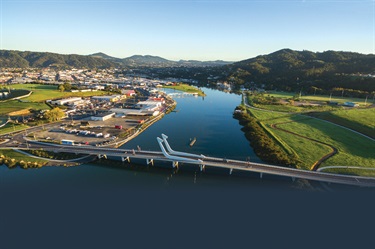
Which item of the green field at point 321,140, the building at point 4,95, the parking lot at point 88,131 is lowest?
the parking lot at point 88,131

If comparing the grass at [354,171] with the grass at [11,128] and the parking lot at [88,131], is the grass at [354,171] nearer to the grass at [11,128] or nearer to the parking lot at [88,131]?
the parking lot at [88,131]

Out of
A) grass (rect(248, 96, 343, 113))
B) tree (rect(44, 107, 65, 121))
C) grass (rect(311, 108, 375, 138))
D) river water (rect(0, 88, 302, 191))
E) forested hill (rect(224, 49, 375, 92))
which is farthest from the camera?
forested hill (rect(224, 49, 375, 92))

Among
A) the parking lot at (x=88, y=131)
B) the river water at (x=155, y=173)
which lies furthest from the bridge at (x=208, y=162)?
the parking lot at (x=88, y=131)

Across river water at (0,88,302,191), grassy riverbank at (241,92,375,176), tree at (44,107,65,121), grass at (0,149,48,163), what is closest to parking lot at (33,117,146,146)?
tree at (44,107,65,121)

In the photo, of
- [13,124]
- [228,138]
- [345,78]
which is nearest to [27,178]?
[13,124]

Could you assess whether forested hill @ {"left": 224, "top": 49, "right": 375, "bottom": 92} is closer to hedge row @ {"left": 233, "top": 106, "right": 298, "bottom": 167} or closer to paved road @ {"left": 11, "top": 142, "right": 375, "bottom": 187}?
hedge row @ {"left": 233, "top": 106, "right": 298, "bottom": 167}

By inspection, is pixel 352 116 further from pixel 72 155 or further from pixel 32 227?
pixel 32 227

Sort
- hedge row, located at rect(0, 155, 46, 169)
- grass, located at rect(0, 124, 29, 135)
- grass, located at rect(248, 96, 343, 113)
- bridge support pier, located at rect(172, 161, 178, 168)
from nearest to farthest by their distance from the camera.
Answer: hedge row, located at rect(0, 155, 46, 169), bridge support pier, located at rect(172, 161, 178, 168), grass, located at rect(0, 124, 29, 135), grass, located at rect(248, 96, 343, 113)
